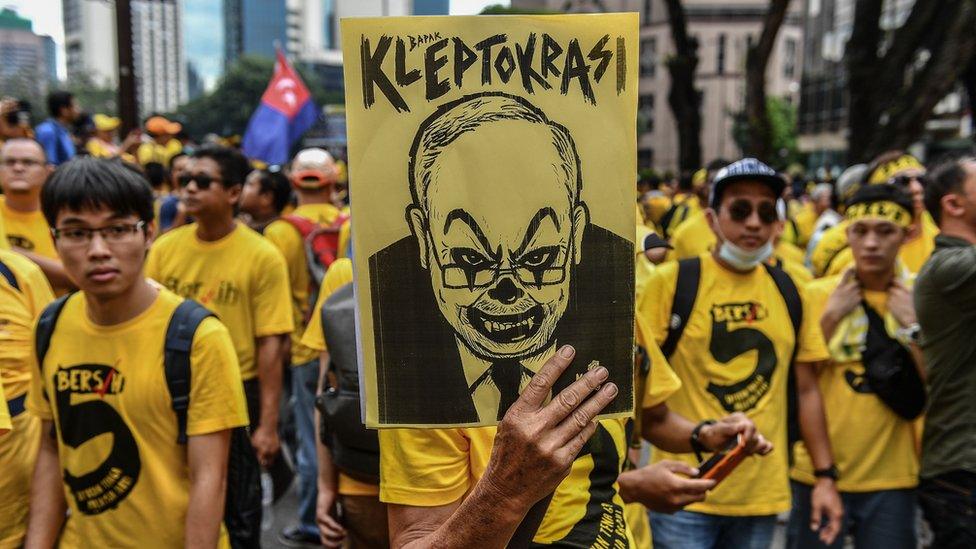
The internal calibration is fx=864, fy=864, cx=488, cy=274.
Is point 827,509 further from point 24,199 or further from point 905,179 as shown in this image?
point 24,199

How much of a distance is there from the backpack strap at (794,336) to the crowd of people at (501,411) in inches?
0.4

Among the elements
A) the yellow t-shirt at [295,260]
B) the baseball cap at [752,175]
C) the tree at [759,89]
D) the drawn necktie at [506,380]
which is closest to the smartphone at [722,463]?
the drawn necktie at [506,380]

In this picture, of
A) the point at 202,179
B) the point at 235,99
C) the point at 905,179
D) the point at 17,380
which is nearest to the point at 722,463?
the point at 17,380

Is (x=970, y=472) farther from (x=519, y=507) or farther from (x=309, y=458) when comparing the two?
(x=309, y=458)

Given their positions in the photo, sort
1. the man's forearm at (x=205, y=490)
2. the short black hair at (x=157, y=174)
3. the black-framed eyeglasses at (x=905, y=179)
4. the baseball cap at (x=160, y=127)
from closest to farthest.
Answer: the man's forearm at (x=205, y=490) → the black-framed eyeglasses at (x=905, y=179) → the short black hair at (x=157, y=174) → the baseball cap at (x=160, y=127)

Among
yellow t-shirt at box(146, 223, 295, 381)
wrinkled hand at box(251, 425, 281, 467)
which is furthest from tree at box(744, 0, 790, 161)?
wrinkled hand at box(251, 425, 281, 467)

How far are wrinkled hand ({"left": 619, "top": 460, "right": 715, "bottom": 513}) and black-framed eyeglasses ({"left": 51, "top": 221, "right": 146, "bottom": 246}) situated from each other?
1.67 m

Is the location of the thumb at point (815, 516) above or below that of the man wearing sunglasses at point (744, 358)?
below

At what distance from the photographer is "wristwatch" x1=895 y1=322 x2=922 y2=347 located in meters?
3.62

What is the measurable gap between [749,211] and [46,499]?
276cm

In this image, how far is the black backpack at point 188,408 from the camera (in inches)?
98.3

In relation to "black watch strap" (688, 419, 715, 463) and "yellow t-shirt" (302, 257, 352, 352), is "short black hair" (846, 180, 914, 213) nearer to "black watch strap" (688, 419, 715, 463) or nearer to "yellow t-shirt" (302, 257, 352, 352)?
"black watch strap" (688, 419, 715, 463)

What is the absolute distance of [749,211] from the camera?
3.59m

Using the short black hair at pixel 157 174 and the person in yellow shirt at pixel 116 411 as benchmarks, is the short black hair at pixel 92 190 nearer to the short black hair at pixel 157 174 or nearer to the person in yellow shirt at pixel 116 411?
the person in yellow shirt at pixel 116 411
